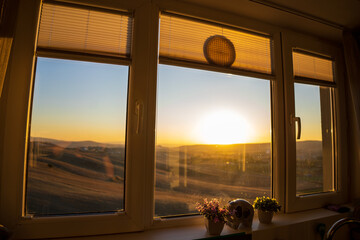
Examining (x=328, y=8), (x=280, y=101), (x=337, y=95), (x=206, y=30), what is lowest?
(x=280, y=101)

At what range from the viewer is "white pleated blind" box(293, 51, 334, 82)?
6.02 feet

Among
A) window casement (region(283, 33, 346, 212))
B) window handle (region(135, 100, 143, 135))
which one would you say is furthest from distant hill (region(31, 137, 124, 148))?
window casement (region(283, 33, 346, 212))

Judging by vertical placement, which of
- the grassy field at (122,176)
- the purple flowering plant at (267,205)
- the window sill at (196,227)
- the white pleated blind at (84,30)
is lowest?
the window sill at (196,227)

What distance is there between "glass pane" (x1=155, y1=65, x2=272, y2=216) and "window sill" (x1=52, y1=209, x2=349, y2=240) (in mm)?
72

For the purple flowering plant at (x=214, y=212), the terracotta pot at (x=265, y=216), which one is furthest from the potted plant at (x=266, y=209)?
the purple flowering plant at (x=214, y=212)

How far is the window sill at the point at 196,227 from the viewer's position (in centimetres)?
120

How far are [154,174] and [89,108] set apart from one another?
0.56m

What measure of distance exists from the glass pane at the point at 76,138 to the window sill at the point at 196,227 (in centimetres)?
21

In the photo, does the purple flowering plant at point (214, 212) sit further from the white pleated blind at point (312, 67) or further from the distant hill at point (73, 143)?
the white pleated blind at point (312, 67)

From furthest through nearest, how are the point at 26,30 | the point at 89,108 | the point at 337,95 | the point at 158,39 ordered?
the point at 337,95
the point at 158,39
the point at 89,108
the point at 26,30

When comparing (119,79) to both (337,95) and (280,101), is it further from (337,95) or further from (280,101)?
(337,95)

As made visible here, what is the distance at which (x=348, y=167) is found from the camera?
1.99 m

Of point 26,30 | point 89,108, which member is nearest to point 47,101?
point 89,108

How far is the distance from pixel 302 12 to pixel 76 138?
1847 mm
